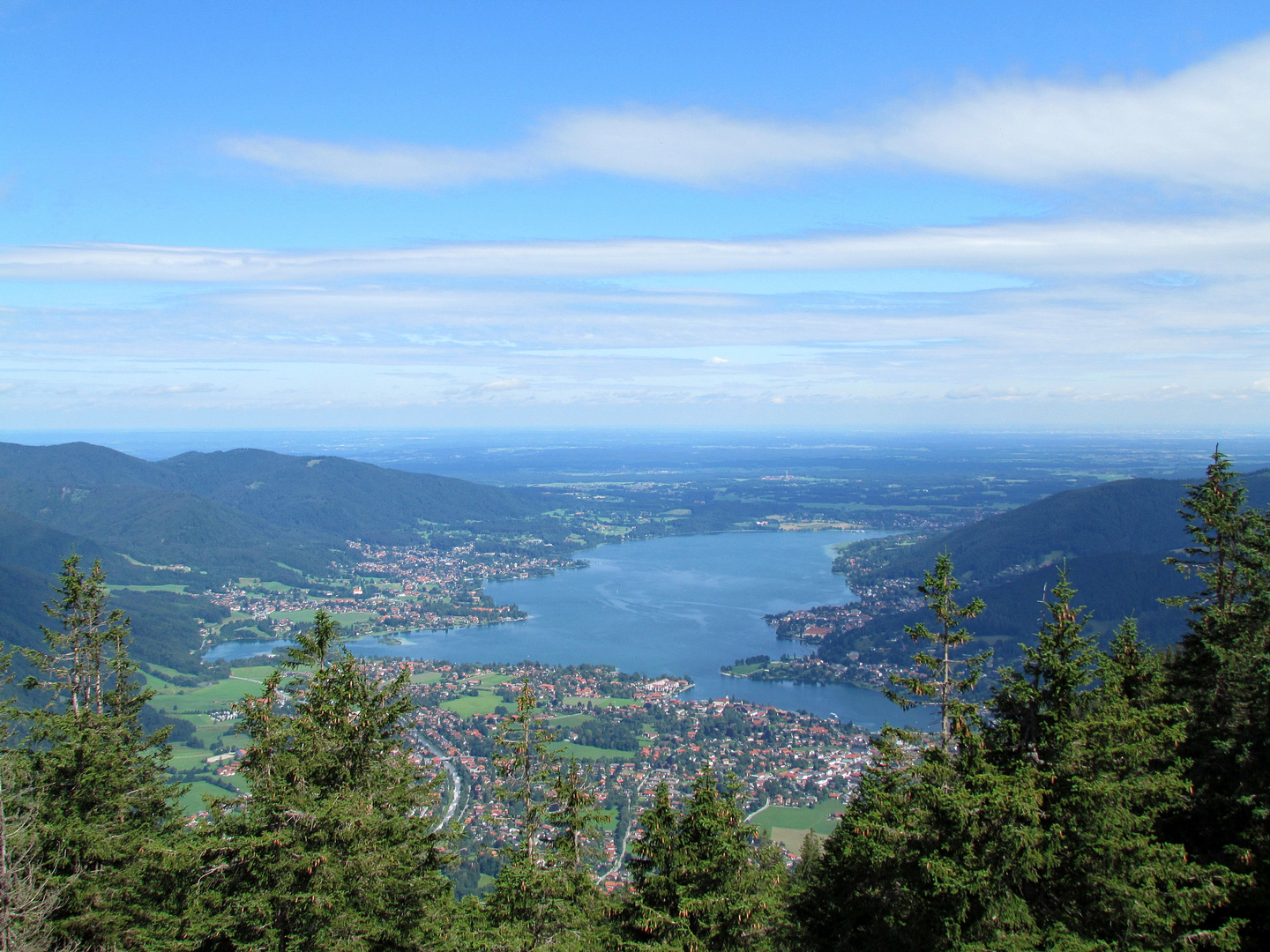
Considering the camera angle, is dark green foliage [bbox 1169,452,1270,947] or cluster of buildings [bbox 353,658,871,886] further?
cluster of buildings [bbox 353,658,871,886]

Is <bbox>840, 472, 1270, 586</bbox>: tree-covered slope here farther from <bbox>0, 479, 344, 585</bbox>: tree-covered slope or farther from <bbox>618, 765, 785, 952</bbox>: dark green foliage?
<bbox>0, 479, 344, 585</bbox>: tree-covered slope

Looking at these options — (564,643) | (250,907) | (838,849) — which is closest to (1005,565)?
(564,643)

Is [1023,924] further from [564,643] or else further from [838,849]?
[564,643]

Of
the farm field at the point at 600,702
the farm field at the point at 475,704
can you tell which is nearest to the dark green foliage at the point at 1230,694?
the farm field at the point at 600,702

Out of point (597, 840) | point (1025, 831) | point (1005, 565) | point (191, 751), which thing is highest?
point (1025, 831)

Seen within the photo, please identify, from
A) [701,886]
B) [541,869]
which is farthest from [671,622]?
[701,886]

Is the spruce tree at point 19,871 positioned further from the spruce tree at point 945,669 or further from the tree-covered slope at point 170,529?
the tree-covered slope at point 170,529

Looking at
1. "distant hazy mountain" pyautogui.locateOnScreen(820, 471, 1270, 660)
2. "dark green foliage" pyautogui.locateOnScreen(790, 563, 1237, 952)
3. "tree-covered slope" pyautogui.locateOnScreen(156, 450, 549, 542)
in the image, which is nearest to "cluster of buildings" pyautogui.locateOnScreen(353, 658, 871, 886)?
"dark green foliage" pyautogui.locateOnScreen(790, 563, 1237, 952)
